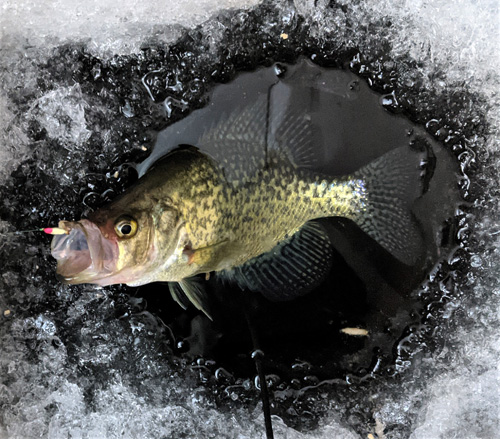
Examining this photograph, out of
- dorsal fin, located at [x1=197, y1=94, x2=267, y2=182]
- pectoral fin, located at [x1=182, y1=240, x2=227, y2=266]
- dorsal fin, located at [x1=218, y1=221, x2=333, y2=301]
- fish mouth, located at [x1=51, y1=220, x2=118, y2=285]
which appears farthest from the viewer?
dorsal fin, located at [x1=218, y1=221, x2=333, y2=301]

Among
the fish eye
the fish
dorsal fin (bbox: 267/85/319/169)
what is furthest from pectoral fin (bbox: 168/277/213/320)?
dorsal fin (bbox: 267/85/319/169)

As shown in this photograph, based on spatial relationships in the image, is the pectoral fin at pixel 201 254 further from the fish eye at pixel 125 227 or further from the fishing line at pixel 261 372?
the fishing line at pixel 261 372

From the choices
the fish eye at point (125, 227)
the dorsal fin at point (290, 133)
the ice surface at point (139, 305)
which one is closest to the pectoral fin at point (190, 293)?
the ice surface at point (139, 305)

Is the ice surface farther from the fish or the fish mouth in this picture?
the fish mouth

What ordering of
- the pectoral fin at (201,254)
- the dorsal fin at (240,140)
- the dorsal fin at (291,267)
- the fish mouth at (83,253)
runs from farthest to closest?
the dorsal fin at (291,267), the dorsal fin at (240,140), the pectoral fin at (201,254), the fish mouth at (83,253)

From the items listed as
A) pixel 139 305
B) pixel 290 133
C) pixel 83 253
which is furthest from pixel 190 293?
pixel 290 133

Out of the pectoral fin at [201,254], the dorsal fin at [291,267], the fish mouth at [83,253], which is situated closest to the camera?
the fish mouth at [83,253]
